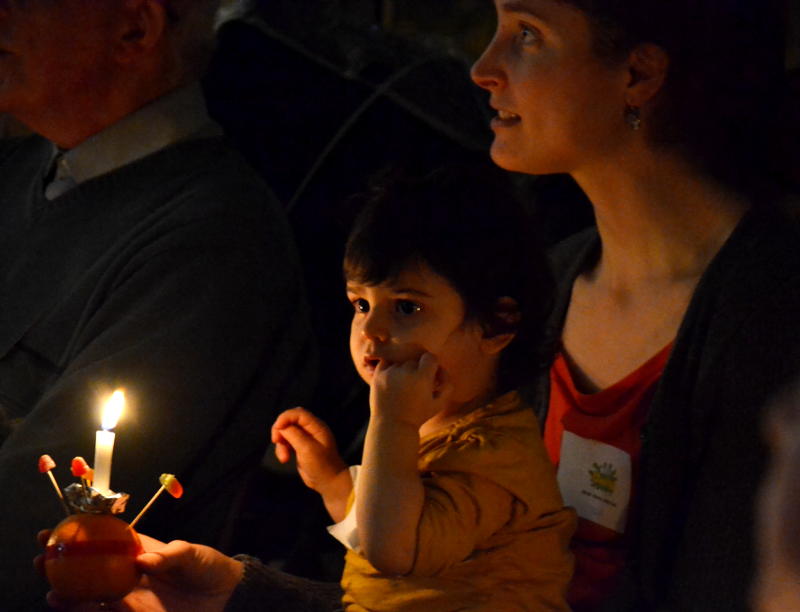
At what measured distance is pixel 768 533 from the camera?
0.81 metres

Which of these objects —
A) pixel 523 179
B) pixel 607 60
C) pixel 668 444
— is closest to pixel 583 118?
pixel 607 60

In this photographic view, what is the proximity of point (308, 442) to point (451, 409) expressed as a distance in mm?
190

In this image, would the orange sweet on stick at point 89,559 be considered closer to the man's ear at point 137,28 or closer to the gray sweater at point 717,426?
the gray sweater at point 717,426

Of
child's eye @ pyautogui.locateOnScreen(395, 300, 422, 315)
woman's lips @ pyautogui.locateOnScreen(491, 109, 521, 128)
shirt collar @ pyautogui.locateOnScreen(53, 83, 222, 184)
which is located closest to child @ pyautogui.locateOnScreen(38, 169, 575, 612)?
child's eye @ pyautogui.locateOnScreen(395, 300, 422, 315)

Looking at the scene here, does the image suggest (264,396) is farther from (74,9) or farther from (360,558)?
(74,9)

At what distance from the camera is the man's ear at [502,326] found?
1.41 metres

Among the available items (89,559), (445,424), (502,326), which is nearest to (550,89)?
(502,326)

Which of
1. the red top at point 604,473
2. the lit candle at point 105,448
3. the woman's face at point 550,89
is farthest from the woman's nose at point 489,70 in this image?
the lit candle at point 105,448

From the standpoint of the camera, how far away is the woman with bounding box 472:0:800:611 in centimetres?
142

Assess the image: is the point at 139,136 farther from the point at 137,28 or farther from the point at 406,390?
the point at 406,390

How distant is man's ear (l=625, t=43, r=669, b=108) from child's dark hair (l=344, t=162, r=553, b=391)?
20 cm

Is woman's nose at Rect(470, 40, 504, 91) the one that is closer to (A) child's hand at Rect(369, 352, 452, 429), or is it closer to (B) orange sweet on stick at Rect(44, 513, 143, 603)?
(A) child's hand at Rect(369, 352, 452, 429)

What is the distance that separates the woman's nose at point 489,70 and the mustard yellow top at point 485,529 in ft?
1.26

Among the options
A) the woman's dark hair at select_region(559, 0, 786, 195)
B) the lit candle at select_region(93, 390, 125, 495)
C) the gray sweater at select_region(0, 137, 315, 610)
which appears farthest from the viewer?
the gray sweater at select_region(0, 137, 315, 610)
